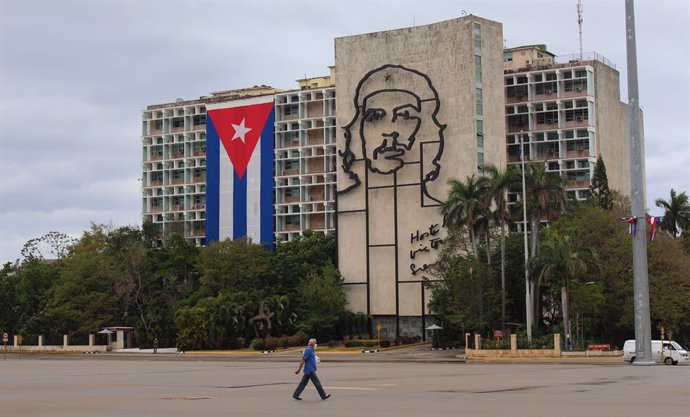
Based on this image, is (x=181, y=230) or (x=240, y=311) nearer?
(x=240, y=311)

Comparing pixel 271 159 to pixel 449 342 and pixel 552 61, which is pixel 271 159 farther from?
pixel 449 342

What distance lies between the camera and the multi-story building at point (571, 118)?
122062 millimetres

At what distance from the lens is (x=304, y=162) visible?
13925 cm

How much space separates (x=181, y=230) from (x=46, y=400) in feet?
374

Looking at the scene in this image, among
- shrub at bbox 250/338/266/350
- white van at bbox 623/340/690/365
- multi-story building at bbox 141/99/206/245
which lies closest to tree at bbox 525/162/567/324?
white van at bbox 623/340/690/365

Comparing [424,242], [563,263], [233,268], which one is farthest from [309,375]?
[233,268]

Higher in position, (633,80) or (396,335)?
(633,80)

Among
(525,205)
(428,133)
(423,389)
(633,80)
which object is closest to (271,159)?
(428,133)

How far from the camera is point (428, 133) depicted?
10262cm

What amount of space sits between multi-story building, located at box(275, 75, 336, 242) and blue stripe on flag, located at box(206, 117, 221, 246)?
32.6 feet

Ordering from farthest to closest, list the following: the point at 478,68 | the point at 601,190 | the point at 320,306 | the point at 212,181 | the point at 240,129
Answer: the point at 212,181 < the point at 240,129 < the point at 478,68 < the point at 601,190 < the point at 320,306

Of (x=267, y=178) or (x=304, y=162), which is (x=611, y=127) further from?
(x=267, y=178)

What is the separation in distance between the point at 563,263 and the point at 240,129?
71.1 metres

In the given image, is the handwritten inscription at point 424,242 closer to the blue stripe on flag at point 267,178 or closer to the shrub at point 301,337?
the shrub at point 301,337
